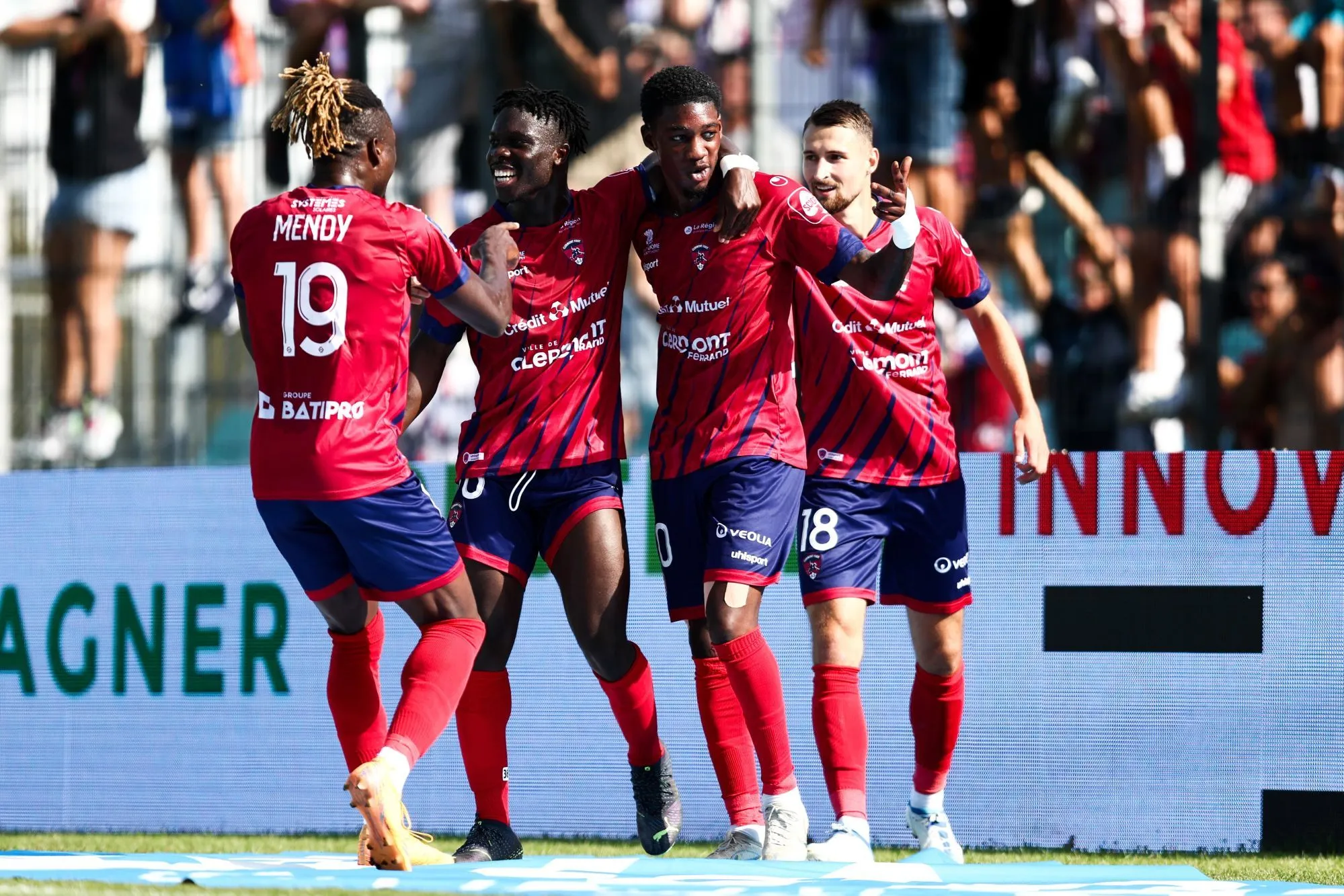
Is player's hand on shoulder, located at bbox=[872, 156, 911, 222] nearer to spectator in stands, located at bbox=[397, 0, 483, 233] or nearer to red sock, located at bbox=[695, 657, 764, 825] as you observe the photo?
red sock, located at bbox=[695, 657, 764, 825]

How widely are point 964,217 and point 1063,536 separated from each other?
2.67 meters

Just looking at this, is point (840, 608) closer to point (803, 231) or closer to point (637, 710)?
point (637, 710)

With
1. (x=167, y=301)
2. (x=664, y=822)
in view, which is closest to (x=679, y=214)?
(x=664, y=822)

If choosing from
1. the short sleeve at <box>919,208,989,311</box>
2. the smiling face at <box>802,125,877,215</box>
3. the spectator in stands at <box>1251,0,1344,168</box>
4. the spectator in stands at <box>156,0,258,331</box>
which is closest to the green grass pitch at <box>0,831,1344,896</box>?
the short sleeve at <box>919,208,989,311</box>

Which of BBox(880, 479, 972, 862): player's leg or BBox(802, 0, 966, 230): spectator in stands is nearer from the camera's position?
→ BBox(880, 479, 972, 862): player's leg

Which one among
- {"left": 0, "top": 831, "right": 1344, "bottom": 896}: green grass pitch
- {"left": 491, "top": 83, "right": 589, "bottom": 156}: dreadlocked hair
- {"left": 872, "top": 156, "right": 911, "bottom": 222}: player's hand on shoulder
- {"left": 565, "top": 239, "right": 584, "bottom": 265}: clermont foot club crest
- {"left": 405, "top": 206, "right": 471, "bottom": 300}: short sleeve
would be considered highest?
{"left": 491, "top": 83, "right": 589, "bottom": 156}: dreadlocked hair

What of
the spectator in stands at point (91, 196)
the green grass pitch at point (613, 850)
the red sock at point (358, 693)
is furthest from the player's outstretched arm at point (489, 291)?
the spectator in stands at point (91, 196)

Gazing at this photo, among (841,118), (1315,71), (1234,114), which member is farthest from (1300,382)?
(841,118)

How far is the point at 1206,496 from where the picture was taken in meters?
6.03

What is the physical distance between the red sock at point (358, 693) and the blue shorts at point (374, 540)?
0.21 meters

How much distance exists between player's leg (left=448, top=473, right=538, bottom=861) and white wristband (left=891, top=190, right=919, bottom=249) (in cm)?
122

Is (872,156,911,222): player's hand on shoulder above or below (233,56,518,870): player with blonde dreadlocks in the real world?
above

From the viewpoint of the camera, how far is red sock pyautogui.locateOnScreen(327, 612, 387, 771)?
16.1 ft

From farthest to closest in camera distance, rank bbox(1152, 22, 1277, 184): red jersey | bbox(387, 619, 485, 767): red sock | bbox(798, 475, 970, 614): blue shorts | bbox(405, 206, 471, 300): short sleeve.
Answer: bbox(1152, 22, 1277, 184): red jersey
bbox(798, 475, 970, 614): blue shorts
bbox(405, 206, 471, 300): short sleeve
bbox(387, 619, 485, 767): red sock
